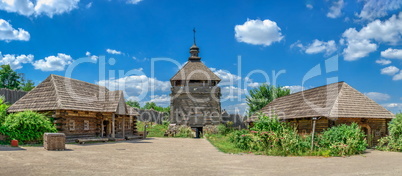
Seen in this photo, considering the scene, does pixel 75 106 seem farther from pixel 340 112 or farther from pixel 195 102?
pixel 340 112

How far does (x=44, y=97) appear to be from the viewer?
926 inches

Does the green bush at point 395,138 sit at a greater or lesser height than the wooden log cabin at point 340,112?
lesser

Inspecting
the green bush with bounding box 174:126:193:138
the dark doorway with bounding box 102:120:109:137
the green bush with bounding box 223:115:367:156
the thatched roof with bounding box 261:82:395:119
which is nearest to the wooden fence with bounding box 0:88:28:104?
the dark doorway with bounding box 102:120:109:137

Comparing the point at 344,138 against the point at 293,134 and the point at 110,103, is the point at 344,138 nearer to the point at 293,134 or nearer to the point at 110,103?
the point at 293,134

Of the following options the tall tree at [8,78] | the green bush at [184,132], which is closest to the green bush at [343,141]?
the green bush at [184,132]

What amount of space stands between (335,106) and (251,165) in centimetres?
1164

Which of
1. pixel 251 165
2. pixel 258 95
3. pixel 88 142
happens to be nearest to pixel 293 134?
pixel 251 165

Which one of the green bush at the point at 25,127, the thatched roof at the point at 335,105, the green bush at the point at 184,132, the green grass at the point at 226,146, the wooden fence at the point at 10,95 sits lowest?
the green bush at the point at 184,132

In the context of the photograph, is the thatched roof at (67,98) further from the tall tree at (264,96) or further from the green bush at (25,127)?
the tall tree at (264,96)

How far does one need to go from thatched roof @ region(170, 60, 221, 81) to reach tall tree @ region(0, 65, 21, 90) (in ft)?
113

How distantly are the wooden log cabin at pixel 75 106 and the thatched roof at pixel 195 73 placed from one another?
11.3 meters

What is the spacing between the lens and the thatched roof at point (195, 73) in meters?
37.7

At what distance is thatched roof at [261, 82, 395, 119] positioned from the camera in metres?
20.5

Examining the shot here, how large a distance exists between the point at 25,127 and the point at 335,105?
70.2 feet
